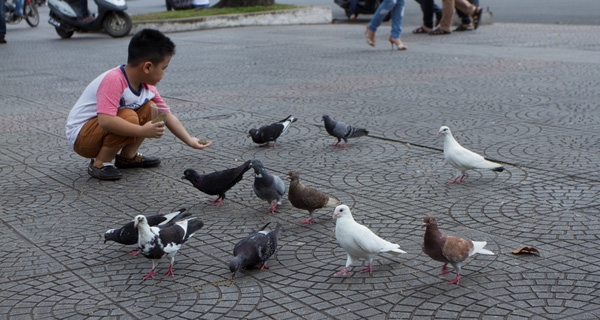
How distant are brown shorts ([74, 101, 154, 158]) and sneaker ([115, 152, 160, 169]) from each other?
0.76 feet

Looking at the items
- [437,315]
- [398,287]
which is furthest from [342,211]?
[437,315]

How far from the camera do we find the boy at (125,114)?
624 centimetres

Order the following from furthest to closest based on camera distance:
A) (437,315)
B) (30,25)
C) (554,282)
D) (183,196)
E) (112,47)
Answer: (30,25)
(112,47)
(183,196)
(554,282)
(437,315)

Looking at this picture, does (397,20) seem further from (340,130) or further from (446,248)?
(446,248)

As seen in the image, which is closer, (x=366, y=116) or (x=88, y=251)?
(x=88, y=251)

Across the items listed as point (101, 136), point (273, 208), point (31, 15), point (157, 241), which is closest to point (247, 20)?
point (31, 15)

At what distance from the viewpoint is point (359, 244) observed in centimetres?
432

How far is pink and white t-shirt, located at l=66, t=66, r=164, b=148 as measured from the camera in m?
6.37

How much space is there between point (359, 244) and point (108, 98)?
2901mm

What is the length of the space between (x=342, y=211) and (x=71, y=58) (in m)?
12.3

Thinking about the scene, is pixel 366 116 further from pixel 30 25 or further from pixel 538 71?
pixel 30 25

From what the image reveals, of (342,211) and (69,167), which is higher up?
(342,211)

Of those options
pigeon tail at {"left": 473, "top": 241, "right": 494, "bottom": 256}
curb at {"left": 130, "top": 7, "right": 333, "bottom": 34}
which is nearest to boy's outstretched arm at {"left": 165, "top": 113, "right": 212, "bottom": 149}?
pigeon tail at {"left": 473, "top": 241, "right": 494, "bottom": 256}

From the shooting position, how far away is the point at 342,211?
14.8 feet
